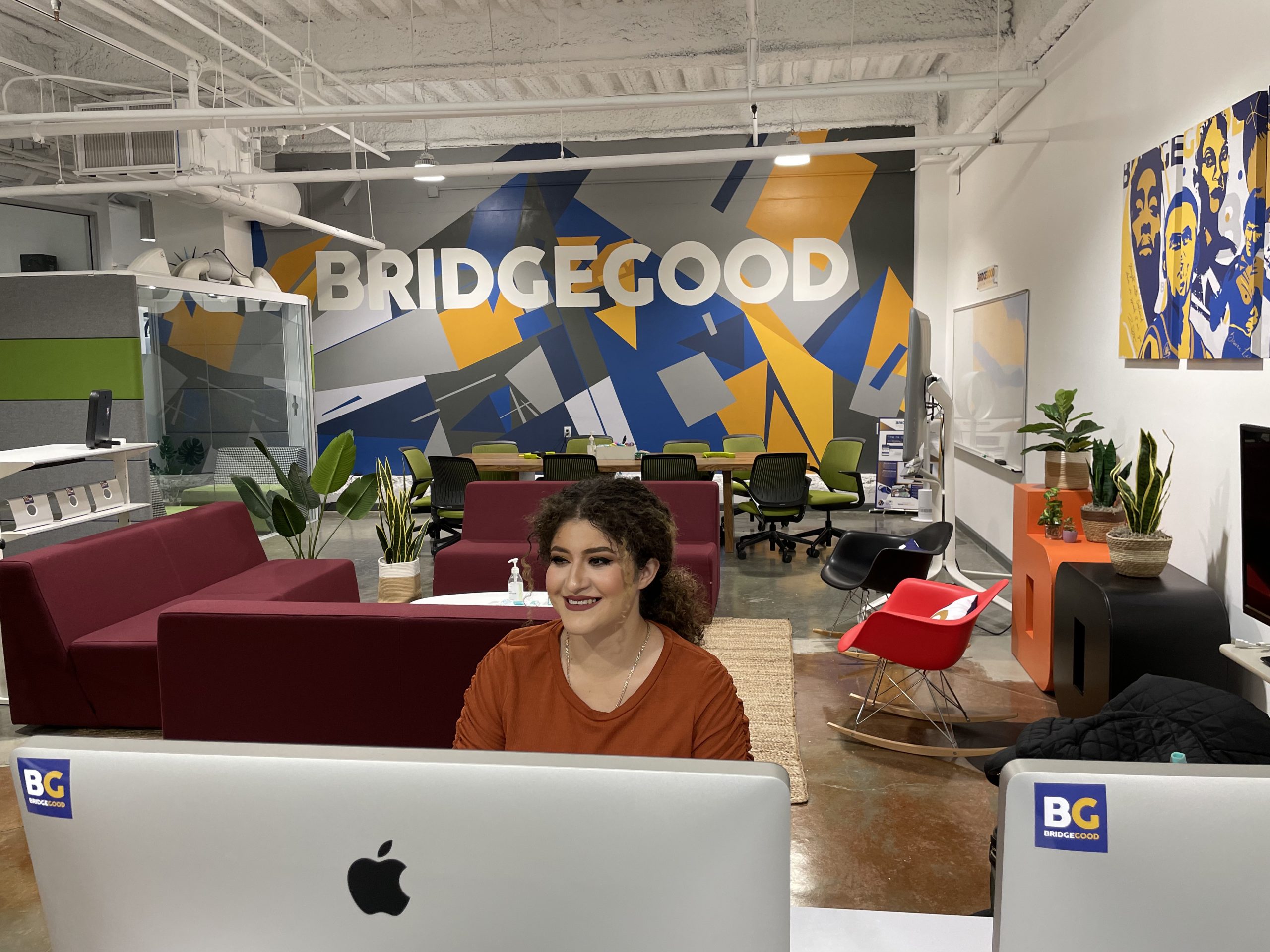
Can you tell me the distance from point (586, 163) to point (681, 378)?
13.9 feet

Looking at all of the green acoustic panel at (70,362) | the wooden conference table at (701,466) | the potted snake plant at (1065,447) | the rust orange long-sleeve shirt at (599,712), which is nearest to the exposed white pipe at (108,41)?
the green acoustic panel at (70,362)

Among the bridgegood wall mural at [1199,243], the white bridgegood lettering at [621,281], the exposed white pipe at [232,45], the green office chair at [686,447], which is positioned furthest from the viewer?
the white bridgegood lettering at [621,281]

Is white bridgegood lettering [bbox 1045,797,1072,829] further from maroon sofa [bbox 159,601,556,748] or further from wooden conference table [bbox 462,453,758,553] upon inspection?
wooden conference table [bbox 462,453,758,553]

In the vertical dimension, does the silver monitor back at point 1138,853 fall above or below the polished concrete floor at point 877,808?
above

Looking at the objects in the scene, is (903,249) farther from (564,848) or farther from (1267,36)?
(564,848)

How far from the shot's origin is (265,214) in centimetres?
997

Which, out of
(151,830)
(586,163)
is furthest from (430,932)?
(586,163)

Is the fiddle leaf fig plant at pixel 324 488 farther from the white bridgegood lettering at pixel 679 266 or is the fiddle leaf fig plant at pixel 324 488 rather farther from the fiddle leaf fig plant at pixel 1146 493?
the white bridgegood lettering at pixel 679 266

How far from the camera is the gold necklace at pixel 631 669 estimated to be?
5.51 feet

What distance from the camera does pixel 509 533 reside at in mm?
6512

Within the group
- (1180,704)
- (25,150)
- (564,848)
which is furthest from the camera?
(25,150)

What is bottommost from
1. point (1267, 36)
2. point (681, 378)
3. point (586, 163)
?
point (681, 378)

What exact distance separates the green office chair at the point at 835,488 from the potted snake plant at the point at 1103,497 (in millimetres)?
3393

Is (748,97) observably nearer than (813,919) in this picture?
No
